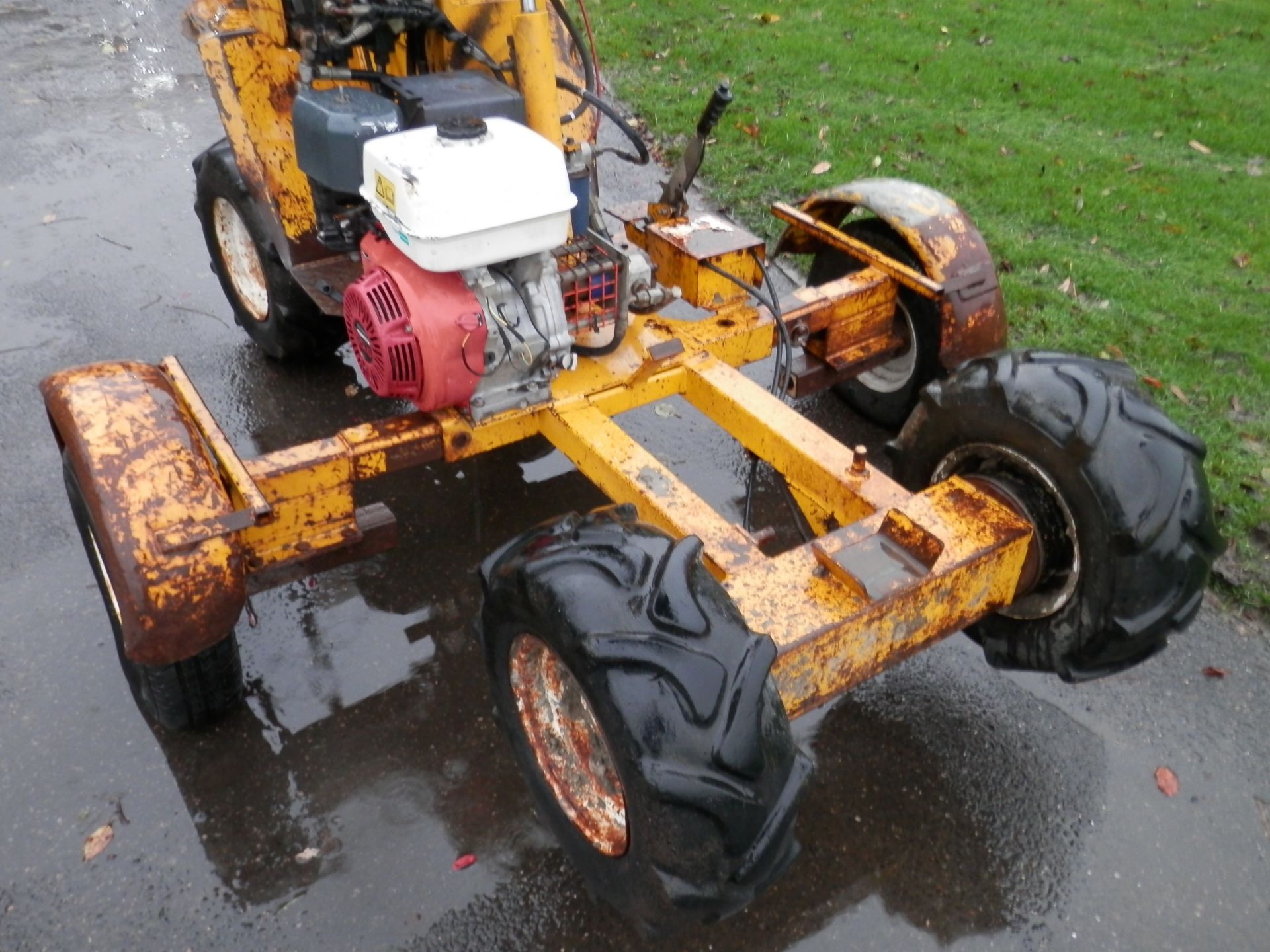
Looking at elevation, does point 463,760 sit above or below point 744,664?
below

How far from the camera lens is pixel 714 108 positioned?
3.30 m

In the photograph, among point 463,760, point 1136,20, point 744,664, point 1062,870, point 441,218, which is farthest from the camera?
point 1136,20

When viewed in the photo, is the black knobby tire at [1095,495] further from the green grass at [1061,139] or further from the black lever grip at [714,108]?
the green grass at [1061,139]

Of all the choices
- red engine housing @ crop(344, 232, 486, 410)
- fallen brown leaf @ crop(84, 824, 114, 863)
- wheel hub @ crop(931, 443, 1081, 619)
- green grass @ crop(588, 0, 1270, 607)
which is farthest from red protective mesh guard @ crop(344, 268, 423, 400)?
green grass @ crop(588, 0, 1270, 607)

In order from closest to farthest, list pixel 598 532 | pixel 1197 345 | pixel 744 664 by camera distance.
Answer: pixel 744 664 → pixel 598 532 → pixel 1197 345

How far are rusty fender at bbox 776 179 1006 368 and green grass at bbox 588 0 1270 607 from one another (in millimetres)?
1039

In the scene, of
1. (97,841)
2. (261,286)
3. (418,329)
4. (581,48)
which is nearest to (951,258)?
(581,48)

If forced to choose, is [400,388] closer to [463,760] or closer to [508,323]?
[508,323]

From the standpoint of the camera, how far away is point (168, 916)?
261 cm

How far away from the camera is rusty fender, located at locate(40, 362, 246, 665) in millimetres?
2449

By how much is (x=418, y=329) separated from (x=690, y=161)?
1.26 m

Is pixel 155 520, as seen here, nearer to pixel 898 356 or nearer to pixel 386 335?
pixel 386 335

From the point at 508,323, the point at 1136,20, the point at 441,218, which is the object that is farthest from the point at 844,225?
the point at 1136,20

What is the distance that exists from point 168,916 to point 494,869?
0.82 m
